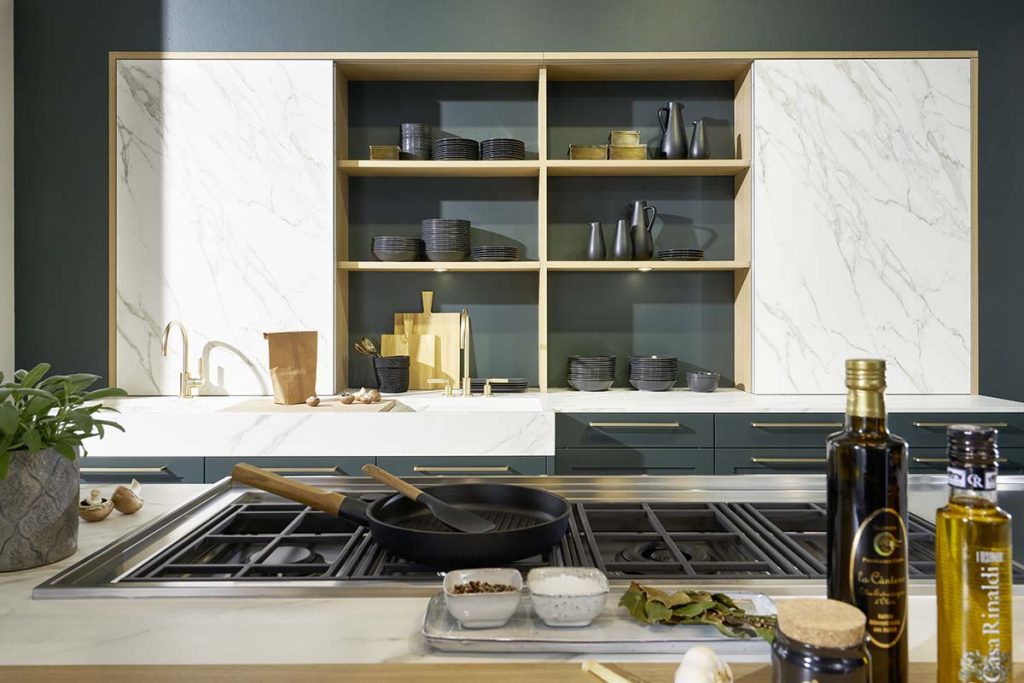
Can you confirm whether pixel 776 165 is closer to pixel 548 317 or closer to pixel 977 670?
pixel 548 317

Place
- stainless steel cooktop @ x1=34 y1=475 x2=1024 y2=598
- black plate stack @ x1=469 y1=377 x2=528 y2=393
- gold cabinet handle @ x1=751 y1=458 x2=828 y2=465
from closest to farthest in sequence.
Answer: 1. stainless steel cooktop @ x1=34 y1=475 x2=1024 y2=598
2. gold cabinet handle @ x1=751 y1=458 x2=828 y2=465
3. black plate stack @ x1=469 y1=377 x2=528 y2=393

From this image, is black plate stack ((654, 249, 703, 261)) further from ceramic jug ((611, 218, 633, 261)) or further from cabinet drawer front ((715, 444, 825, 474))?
cabinet drawer front ((715, 444, 825, 474))

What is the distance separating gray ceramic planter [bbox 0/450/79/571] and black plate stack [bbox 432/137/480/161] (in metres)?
2.67

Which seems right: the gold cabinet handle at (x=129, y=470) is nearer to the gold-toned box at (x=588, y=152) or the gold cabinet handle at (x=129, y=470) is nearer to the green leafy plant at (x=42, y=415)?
the green leafy plant at (x=42, y=415)

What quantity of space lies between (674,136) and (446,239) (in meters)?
1.17

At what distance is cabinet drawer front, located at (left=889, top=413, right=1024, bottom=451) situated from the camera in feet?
9.66

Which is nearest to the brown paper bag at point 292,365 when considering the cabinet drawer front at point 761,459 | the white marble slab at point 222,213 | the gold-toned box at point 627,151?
the white marble slab at point 222,213

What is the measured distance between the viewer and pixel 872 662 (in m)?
0.59

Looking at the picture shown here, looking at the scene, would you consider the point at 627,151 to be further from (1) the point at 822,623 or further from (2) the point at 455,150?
(1) the point at 822,623

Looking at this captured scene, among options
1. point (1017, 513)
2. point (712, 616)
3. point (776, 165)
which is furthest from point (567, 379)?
point (712, 616)

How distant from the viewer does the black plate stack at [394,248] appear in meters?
3.46

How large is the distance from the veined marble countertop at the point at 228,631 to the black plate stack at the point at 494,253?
8.82 ft

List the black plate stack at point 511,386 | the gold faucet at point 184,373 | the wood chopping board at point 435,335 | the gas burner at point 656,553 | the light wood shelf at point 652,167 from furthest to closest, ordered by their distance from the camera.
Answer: the wood chopping board at point 435,335
the black plate stack at point 511,386
the light wood shelf at point 652,167
the gold faucet at point 184,373
the gas burner at point 656,553

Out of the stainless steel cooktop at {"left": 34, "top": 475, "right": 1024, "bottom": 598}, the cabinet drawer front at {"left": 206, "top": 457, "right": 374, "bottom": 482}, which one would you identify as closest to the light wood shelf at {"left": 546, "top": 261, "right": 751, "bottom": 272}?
the cabinet drawer front at {"left": 206, "top": 457, "right": 374, "bottom": 482}
